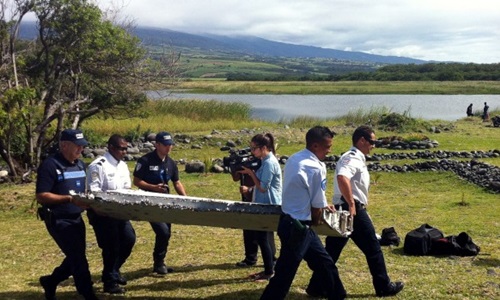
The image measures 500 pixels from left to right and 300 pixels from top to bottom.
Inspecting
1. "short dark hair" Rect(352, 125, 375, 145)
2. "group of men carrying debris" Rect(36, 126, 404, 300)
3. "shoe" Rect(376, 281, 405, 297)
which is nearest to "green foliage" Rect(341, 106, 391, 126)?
"shoe" Rect(376, 281, 405, 297)

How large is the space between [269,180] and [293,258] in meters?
1.85

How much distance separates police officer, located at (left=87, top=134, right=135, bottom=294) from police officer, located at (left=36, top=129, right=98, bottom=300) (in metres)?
0.41

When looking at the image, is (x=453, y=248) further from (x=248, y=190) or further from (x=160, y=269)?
(x=160, y=269)

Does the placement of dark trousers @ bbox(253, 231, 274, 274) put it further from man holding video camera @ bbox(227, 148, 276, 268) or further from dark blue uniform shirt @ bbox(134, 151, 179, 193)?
dark blue uniform shirt @ bbox(134, 151, 179, 193)

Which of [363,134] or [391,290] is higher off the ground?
[363,134]

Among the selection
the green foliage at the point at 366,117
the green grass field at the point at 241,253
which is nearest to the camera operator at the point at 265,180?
the green grass field at the point at 241,253

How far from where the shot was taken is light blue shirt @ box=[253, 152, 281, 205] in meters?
7.53

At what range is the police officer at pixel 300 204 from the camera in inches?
228

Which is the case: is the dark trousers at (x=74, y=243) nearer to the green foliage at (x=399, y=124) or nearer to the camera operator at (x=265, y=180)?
the camera operator at (x=265, y=180)

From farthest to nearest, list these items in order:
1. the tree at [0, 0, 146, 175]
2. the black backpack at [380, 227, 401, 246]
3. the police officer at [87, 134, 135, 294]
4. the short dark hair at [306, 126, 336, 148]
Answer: the tree at [0, 0, 146, 175], the black backpack at [380, 227, 401, 246], the police officer at [87, 134, 135, 294], the short dark hair at [306, 126, 336, 148]

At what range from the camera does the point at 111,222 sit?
6.98m

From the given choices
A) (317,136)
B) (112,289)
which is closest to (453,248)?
(317,136)

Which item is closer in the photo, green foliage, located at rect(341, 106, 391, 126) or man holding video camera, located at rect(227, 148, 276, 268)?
man holding video camera, located at rect(227, 148, 276, 268)

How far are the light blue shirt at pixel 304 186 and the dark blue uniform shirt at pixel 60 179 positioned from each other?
2.36m
